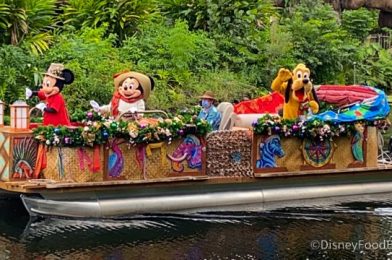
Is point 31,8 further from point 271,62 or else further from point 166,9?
point 271,62

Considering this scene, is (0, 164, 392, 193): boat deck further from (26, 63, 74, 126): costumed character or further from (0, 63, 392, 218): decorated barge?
(26, 63, 74, 126): costumed character

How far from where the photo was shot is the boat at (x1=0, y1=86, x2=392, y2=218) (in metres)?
9.59

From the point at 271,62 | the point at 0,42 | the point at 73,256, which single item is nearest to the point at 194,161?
the point at 73,256

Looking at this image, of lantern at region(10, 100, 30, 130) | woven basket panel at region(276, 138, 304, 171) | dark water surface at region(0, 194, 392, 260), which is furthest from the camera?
woven basket panel at region(276, 138, 304, 171)

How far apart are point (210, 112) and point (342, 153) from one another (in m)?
1.78

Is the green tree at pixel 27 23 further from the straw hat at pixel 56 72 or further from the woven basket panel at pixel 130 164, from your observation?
the woven basket panel at pixel 130 164

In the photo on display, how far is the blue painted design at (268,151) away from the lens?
1061 cm

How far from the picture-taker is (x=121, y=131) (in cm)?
965

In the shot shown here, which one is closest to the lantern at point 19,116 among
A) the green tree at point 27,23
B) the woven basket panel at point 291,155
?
the woven basket panel at point 291,155

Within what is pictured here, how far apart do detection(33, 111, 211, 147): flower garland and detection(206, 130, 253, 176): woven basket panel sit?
11.0 inches

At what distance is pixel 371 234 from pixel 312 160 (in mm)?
1849

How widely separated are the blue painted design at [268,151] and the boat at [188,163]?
0.01 meters

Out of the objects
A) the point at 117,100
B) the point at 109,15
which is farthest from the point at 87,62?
the point at 117,100

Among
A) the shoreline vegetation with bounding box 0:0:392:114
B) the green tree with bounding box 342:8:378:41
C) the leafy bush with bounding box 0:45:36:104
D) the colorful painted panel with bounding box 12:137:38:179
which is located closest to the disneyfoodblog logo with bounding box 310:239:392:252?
the colorful painted panel with bounding box 12:137:38:179
